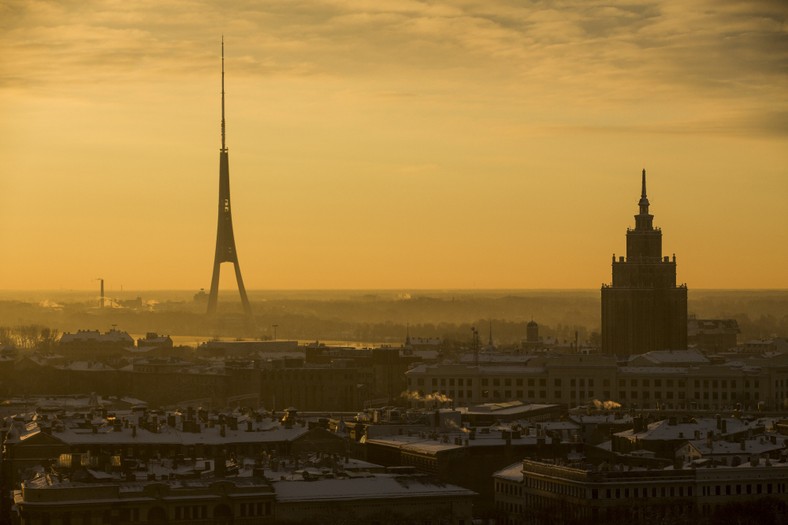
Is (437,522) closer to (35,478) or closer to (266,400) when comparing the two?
(35,478)

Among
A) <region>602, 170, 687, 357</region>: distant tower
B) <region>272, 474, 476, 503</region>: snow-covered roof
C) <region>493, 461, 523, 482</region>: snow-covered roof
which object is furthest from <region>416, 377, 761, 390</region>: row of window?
<region>272, 474, 476, 503</region>: snow-covered roof

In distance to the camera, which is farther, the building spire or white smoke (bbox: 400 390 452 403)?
the building spire

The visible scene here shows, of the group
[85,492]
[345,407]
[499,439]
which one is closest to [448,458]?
[499,439]

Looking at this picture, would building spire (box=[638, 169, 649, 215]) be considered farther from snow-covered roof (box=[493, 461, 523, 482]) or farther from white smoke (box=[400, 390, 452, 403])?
snow-covered roof (box=[493, 461, 523, 482])

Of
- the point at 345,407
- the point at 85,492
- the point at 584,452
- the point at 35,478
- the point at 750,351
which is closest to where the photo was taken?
the point at 85,492

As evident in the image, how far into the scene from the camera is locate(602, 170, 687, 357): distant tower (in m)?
158

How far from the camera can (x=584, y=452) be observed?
88.1 m

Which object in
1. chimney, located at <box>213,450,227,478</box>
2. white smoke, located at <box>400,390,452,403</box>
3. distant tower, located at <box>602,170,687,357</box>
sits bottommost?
chimney, located at <box>213,450,227,478</box>

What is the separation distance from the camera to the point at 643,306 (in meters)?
159

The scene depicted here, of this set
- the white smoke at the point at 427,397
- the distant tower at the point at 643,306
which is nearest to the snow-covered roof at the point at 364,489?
the white smoke at the point at 427,397

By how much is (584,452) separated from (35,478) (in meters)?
20.4

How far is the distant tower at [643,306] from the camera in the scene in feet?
517

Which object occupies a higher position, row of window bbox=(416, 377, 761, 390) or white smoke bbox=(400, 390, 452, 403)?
row of window bbox=(416, 377, 761, 390)

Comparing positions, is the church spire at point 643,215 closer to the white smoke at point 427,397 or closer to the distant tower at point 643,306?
the distant tower at point 643,306
